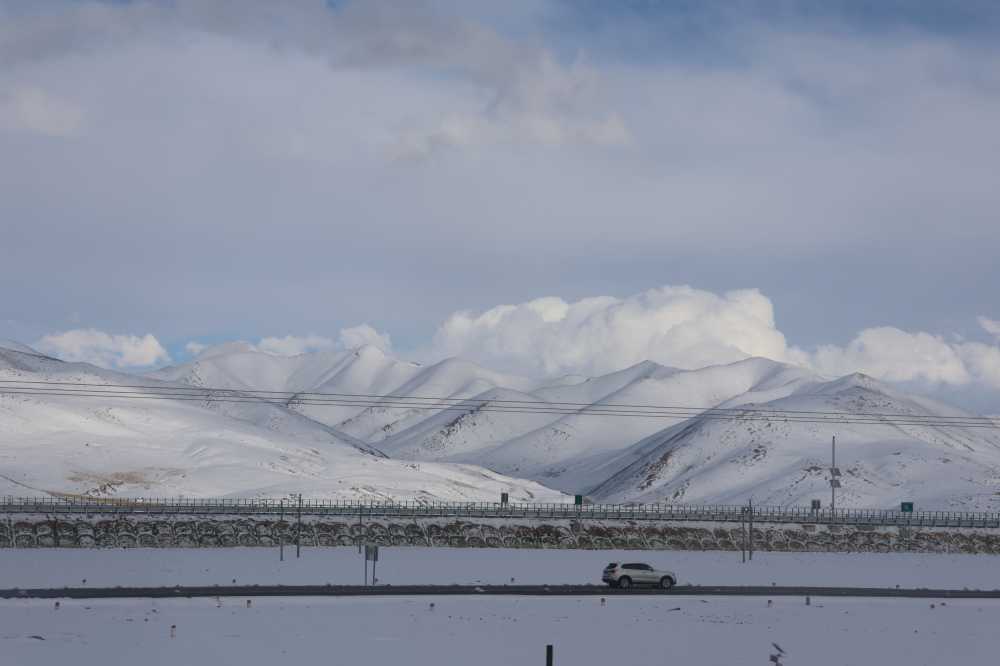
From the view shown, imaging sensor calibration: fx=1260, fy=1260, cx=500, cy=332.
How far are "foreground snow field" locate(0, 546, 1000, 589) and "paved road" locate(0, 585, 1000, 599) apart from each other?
4339 millimetres

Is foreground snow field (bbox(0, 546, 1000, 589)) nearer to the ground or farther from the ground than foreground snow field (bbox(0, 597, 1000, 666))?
farther from the ground

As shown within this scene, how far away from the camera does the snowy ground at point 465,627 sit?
48906mm

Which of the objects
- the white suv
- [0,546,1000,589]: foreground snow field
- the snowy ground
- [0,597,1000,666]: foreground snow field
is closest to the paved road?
the white suv

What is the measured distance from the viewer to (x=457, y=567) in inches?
3738

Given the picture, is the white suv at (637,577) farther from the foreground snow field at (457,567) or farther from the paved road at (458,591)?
the foreground snow field at (457,567)

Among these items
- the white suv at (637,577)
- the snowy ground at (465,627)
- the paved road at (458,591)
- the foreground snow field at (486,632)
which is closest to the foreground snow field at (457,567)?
the snowy ground at (465,627)

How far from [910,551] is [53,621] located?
99.9 m

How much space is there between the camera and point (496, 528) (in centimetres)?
13138

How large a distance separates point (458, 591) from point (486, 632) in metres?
17.0

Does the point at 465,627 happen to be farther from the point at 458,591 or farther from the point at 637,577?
the point at 637,577

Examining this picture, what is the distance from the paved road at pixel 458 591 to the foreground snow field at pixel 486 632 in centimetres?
300

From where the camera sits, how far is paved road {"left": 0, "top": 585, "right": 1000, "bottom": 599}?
6669 centimetres

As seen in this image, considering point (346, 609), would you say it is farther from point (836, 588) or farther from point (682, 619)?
point (836, 588)

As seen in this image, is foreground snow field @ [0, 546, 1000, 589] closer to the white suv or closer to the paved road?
the paved road
